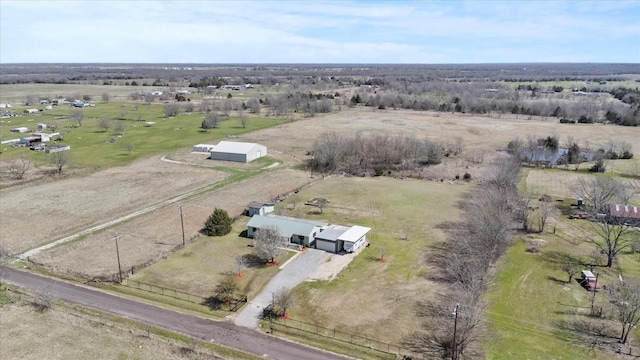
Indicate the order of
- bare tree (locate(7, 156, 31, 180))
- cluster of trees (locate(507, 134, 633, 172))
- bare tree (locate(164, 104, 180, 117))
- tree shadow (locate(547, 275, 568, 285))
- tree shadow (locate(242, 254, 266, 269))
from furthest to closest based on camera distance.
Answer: bare tree (locate(164, 104, 180, 117)) → cluster of trees (locate(507, 134, 633, 172)) → bare tree (locate(7, 156, 31, 180)) → tree shadow (locate(242, 254, 266, 269)) → tree shadow (locate(547, 275, 568, 285))

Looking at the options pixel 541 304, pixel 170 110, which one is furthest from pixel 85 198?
pixel 170 110

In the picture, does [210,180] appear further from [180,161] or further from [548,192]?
[548,192]

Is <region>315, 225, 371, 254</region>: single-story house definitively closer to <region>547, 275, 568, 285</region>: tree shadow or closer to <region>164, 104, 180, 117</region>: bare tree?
<region>547, 275, 568, 285</region>: tree shadow

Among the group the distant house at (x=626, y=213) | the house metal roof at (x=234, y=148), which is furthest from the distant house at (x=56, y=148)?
the distant house at (x=626, y=213)

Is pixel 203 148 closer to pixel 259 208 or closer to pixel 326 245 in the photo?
pixel 259 208

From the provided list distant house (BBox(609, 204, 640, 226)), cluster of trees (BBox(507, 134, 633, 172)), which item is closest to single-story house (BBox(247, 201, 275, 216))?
distant house (BBox(609, 204, 640, 226))
